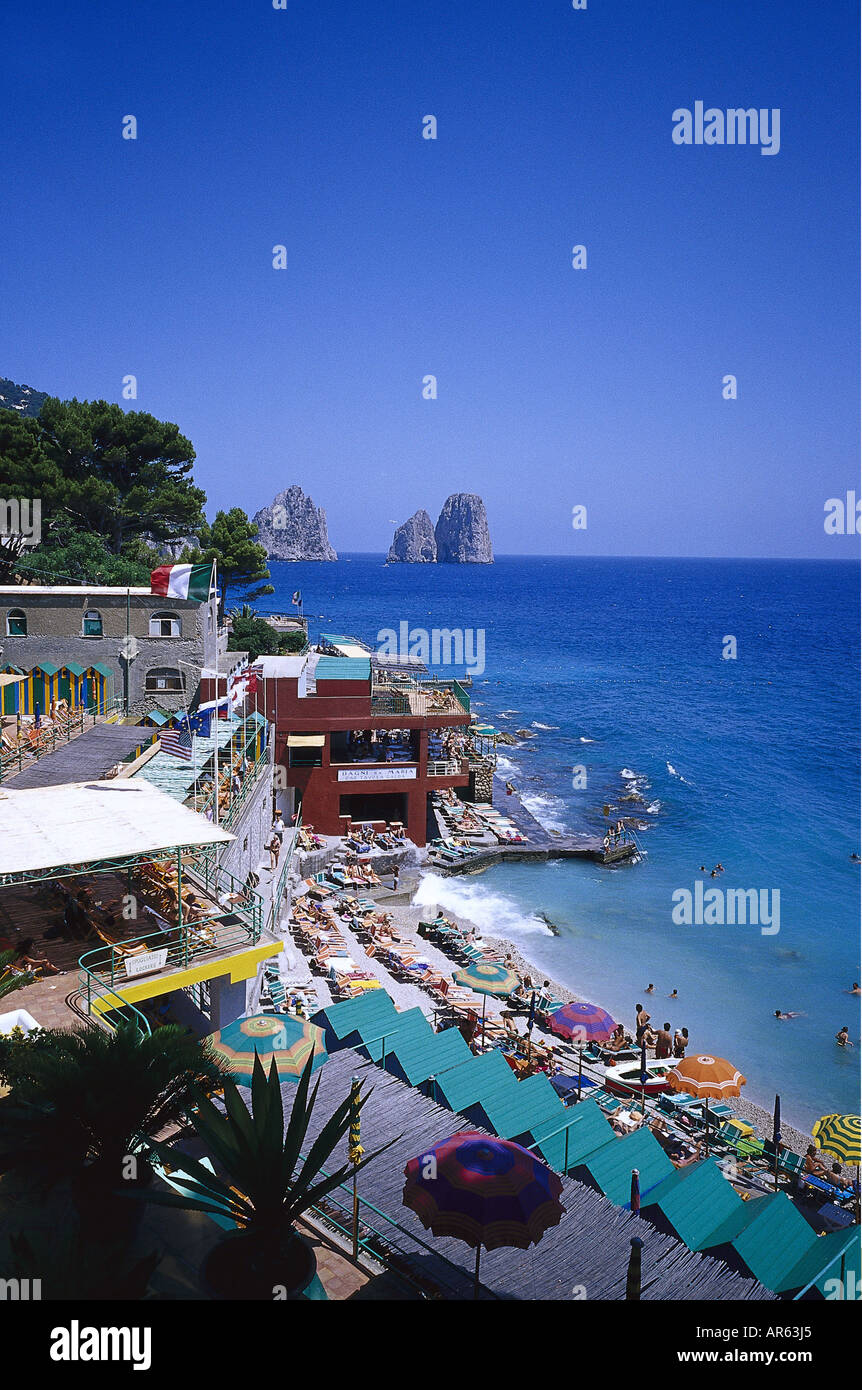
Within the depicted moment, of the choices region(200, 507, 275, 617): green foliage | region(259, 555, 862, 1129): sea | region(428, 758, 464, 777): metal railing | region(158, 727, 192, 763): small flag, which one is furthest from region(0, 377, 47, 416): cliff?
region(158, 727, 192, 763): small flag

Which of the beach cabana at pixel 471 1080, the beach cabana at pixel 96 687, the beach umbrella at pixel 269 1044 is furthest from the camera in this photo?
the beach cabana at pixel 96 687

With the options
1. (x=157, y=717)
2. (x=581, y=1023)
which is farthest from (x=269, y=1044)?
(x=157, y=717)

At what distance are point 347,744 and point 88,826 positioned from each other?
22925 millimetres

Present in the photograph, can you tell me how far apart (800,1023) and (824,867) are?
55.8ft

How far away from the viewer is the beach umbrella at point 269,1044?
12.9 m

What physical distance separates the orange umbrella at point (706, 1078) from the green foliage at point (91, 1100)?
14.2 metres

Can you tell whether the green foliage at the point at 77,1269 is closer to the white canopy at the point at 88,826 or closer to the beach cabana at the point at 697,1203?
the white canopy at the point at 88,826

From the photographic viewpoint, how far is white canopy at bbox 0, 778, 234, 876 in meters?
11.8

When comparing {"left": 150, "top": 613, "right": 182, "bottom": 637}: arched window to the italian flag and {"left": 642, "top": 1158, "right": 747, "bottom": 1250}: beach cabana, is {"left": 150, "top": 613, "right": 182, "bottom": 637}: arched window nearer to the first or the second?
the italian flag

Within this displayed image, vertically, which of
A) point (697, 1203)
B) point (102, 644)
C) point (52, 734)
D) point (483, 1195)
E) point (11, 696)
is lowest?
point (697, 1203)

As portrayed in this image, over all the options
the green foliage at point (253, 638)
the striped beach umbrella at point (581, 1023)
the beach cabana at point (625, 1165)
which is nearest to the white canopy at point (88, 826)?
the beach cabana at point (625, 1165)

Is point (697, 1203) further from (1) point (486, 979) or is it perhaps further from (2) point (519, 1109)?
(1) point (486, 979)

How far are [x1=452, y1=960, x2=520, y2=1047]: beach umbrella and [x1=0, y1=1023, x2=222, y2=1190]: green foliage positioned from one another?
13.6m

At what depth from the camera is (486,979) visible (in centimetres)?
2203
